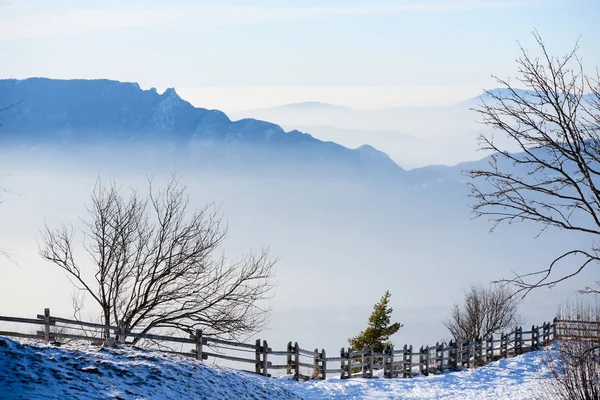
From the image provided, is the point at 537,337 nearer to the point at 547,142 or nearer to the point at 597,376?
the point at 597,376

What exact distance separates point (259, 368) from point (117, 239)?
825 centimetres

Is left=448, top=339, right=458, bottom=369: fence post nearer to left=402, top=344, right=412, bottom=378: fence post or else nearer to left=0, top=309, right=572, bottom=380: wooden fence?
left=0, top=309, right=572, bottom=380: wooden fence

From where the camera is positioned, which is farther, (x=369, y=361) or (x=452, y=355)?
(x=452, y=355)

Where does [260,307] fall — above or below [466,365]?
above

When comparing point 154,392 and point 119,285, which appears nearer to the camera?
point 154,392

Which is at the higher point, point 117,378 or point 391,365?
point 117,378

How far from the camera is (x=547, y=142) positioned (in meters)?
13.0

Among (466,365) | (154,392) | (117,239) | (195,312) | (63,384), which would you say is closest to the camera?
(63,384)

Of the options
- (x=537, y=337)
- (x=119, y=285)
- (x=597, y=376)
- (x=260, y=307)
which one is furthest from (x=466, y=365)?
(x=597, y=376)

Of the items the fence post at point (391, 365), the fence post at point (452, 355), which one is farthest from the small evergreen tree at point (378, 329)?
the fence post at point (391, 365)

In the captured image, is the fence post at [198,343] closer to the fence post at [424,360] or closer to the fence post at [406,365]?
the fence post at [406,365]

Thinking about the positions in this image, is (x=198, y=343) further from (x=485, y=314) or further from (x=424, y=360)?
(x=485, y=314)

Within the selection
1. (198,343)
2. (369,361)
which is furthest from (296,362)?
(369,361)

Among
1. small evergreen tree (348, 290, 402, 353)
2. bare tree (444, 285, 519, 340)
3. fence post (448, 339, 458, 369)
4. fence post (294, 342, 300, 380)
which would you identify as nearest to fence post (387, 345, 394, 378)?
fence post (448, 339, 458, 369)
